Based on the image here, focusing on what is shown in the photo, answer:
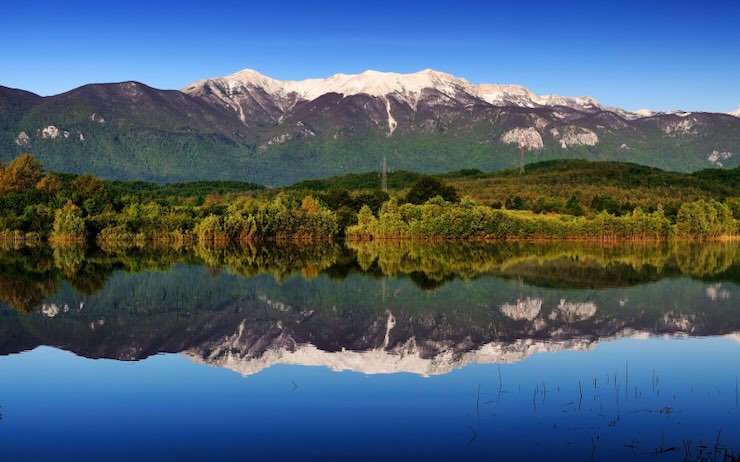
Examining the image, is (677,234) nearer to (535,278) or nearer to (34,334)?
(535,278)

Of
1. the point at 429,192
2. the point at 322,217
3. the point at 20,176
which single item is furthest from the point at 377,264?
the point at 20,176

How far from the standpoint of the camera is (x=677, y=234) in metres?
109

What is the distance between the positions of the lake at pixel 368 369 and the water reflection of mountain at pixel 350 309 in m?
0.16

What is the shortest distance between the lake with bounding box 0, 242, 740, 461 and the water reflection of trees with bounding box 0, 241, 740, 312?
3.79 ft

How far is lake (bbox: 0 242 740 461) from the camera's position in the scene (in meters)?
15.6

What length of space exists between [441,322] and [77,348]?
13.0 m

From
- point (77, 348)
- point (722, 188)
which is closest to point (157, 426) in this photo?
point (77, 348)

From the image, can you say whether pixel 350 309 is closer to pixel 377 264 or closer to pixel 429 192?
pixel 377 264

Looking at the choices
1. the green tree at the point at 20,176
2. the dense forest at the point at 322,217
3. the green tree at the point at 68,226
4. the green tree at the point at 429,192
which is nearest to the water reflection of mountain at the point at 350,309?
the green tree at the point at 68,226

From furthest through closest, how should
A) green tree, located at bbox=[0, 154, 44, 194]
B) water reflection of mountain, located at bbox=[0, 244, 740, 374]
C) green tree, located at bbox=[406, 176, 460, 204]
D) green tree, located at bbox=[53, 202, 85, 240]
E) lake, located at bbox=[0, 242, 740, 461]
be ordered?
green tree, located at bbox=[406, 176, 460, 204]
green tree, located at bbox=[0, 154, 44, 194]
green tree, located at bbox=[53, 202, 85, 240]
water reflection of mountain, located at bbox=[0, 244, 740, 374]
lake, located at bbox=[0, 242, 740, 461]

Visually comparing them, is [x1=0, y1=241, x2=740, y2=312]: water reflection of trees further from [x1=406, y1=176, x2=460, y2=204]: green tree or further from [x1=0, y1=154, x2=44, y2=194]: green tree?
[x1=0, y1=154, x2=44, y2=194]: green tree

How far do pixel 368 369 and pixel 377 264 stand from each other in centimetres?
3662

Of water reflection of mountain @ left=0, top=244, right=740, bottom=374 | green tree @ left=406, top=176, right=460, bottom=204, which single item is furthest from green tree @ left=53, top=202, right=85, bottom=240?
green tree @ left=406, top=176, right=460, bottom=204

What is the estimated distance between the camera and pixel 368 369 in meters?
22.1
